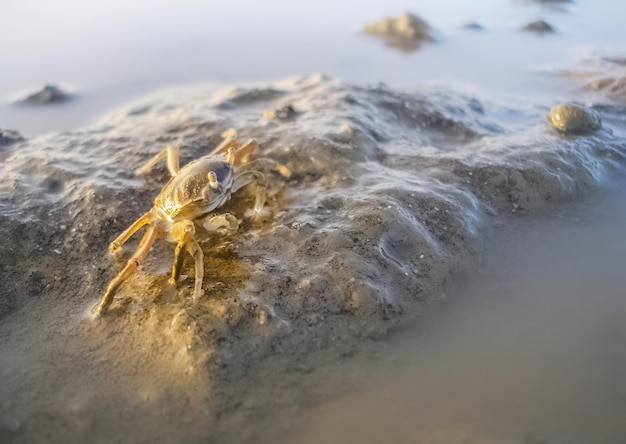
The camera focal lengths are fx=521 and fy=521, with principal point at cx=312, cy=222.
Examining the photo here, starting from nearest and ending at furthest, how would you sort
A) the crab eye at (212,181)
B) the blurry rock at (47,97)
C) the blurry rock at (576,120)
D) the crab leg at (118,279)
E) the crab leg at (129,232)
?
1. the crab leg at (118,279)
2. the crab leg at (129,232)
3. the crab eye at (212,181)
4. the blurry rock at (576,120)
5. the blurry rock at (47,97)

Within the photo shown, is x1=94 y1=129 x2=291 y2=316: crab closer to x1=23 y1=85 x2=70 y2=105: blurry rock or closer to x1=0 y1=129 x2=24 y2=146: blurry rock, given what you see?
x1=0 y1=129 x2=24 y2=146: blurry rock

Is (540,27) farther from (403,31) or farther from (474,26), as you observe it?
(403,31)

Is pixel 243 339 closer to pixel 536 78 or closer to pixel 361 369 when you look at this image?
pixel 361 369

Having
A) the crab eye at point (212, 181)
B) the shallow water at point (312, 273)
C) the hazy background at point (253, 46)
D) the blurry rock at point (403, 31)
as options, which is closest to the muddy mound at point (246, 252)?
the shallow water at point (312, 273)

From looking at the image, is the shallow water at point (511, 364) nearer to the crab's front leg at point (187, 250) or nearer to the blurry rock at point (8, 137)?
the crab's front leg at point (187, 250)

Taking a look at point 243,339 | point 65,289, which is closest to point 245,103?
point 65,289
